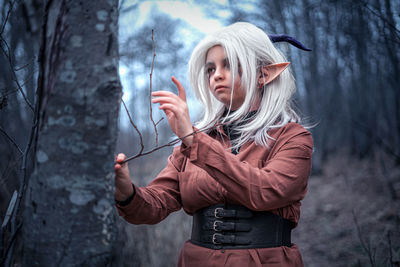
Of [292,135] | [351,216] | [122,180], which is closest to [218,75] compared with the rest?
[292,135]

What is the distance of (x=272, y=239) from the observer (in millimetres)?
1690

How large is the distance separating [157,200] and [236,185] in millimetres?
624

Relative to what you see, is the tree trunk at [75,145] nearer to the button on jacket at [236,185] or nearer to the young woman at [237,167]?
the young woman at [237,167]

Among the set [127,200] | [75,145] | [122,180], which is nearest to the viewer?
[75,145]

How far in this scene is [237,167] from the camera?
1.46m

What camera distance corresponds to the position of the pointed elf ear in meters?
1.91

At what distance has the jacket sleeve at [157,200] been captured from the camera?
1727 mm

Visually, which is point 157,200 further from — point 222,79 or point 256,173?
point 222,79

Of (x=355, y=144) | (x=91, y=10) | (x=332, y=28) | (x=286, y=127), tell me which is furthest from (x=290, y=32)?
(x=91, y=10)

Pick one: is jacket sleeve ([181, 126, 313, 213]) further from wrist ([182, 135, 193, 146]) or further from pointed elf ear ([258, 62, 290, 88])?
pointed elf ear ([258, 62, 290, 88])

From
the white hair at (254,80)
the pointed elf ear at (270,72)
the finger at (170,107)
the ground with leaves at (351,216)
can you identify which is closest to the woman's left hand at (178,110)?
the finger at (170,107)

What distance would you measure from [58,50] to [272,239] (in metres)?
1.36

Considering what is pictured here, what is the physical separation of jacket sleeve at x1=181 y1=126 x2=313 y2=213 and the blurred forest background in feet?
6.26

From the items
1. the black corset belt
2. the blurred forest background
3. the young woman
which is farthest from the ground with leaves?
the young woman
